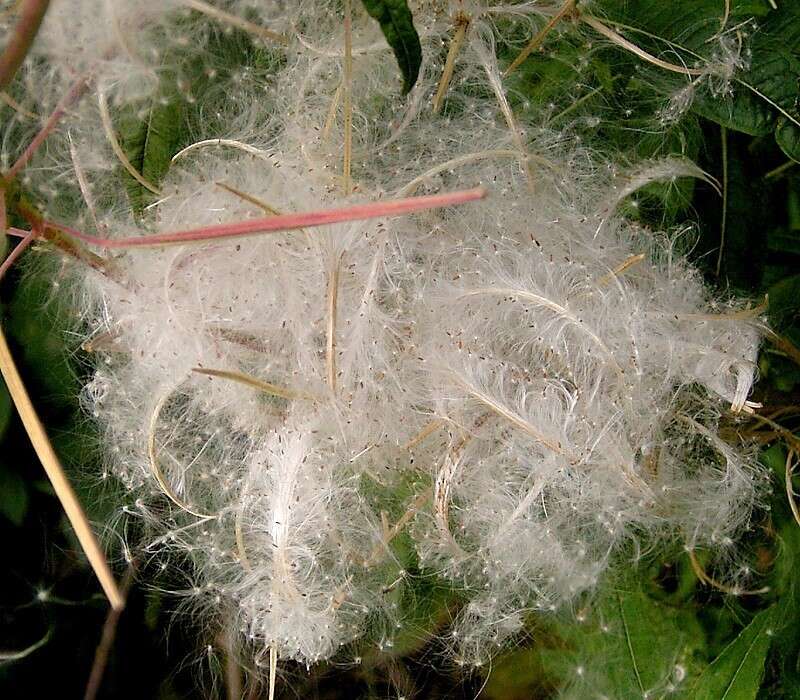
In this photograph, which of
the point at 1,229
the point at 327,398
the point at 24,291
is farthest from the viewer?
the point at 24,291

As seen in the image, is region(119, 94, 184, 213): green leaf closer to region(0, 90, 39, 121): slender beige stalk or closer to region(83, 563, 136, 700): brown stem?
region(0, 90, 39, 121): slender beige stalk

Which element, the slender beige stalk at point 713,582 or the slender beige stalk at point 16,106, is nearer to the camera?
the slender beige stalk at point 16,106

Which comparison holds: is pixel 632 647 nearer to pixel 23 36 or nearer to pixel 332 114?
pixel 332 114

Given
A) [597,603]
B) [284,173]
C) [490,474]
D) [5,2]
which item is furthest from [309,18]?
[597,603]

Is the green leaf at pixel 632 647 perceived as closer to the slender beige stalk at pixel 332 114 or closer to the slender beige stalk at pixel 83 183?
the slender beige stalk at pixel 332 114

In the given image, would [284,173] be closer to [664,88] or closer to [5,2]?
[5,2]

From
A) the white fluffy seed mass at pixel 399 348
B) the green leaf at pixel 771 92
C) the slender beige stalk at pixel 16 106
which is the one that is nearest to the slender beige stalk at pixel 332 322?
the white fluffy seed mass at pixel 399 348
